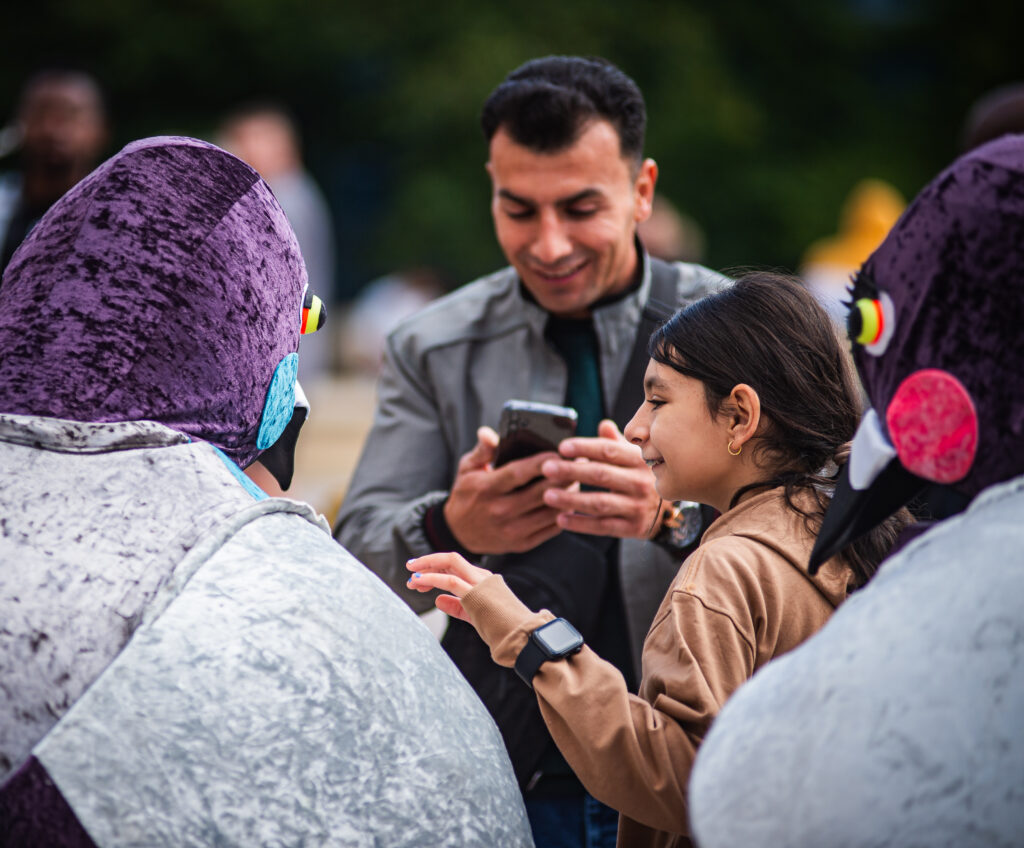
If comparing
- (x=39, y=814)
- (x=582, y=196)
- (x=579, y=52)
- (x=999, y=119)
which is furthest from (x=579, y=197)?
(x=579, y=52)

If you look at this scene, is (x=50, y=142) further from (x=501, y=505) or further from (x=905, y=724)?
(x=905, y=724)

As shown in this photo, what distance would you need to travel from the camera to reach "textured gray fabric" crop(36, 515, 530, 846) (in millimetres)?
1445

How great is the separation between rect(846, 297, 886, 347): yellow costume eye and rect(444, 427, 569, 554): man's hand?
1087 mm

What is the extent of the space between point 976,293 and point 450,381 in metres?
1.73

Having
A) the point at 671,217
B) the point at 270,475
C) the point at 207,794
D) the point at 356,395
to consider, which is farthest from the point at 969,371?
the point at 356,395

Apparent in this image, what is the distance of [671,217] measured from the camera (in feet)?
26.5

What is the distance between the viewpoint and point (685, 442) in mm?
2107

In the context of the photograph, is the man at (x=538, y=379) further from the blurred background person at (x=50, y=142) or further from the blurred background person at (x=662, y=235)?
the blurred background person at (x=662, y=235)

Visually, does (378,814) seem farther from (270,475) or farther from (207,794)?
(270,475)

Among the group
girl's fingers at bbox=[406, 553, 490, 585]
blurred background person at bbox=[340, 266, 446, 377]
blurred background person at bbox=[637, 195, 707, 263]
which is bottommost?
blurred background person at bbox=[340, 266, 446, 377]

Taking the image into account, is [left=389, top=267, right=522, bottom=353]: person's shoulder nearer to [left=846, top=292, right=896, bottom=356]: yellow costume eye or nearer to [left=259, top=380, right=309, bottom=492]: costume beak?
[left=259, top=380, right=309, bottom=492]: costume beak

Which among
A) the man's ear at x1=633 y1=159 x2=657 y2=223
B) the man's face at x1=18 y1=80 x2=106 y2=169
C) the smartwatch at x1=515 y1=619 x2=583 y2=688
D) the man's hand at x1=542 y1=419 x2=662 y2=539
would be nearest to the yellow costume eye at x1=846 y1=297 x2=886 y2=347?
the smartwatch at x1=515 y1=619 x2=583 y2=688

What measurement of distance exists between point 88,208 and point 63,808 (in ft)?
2.62

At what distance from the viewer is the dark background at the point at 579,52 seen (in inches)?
575
